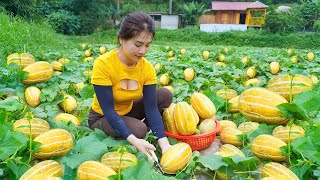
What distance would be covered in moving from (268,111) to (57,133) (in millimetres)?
1688

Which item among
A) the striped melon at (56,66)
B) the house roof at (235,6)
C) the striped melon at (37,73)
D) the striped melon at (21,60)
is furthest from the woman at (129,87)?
the house roof at (235,6)

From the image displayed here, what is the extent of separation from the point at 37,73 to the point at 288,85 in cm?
313

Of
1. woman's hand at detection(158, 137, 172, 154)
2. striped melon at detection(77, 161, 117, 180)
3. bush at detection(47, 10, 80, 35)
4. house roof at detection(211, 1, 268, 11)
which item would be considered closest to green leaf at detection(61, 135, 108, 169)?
striped melon at detection(77, 161, 117, 180)

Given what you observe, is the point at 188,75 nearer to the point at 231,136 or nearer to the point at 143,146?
the point at 231,136

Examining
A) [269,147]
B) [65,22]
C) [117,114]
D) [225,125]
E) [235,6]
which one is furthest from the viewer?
[235,6]

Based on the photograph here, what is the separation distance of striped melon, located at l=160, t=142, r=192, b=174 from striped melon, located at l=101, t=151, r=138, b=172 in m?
0.27

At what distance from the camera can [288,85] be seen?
9.88 ft

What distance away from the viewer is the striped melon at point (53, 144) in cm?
259

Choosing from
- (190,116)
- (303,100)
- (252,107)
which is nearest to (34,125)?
(190,116)

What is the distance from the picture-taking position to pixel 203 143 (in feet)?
10.8

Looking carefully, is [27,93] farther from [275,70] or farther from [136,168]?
[275,70]

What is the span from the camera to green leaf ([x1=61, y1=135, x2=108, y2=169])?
2.56m

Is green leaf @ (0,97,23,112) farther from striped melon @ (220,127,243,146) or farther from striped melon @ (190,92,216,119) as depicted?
striped melon @ (220,127,243,146)

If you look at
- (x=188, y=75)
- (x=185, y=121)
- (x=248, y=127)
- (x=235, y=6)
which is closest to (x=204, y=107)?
(x=185, y=121)
